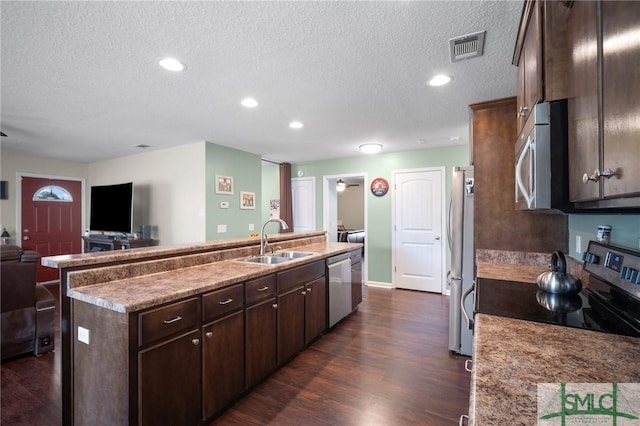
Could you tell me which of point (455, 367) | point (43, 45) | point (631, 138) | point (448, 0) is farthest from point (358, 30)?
point (455, 367)

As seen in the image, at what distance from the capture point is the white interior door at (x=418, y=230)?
4.72 meters

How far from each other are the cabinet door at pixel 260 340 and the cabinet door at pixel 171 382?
42 cm

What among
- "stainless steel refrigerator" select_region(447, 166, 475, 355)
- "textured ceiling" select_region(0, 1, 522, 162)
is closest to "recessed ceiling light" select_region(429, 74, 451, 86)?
"textured ceiling" select_region(0, 1, 522, 162)

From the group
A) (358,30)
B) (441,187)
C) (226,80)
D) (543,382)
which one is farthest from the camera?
(441,187)

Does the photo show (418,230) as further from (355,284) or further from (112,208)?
(112,208)

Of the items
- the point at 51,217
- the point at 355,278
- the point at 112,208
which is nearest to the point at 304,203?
the point at 355,278

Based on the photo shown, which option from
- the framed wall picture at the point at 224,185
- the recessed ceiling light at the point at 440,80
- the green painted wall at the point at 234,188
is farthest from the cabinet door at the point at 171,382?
the framed wall picture at the point at 224,185

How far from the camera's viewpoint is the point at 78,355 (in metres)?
1.58

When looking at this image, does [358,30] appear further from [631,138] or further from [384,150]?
[384,150]

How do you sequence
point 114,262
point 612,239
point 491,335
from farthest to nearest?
point 114,262, point 612,239, point 491,335

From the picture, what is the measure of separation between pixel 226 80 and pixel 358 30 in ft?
3.73

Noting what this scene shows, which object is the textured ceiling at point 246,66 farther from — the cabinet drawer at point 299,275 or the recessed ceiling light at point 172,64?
the cabinet drawer at point 299,275

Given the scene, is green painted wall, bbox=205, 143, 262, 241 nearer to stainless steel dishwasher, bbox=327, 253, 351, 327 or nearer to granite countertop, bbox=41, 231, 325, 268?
granite countertop, bbox=41, 231, 325, 268

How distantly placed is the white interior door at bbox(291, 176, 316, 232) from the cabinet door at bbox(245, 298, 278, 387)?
3.67 metres
